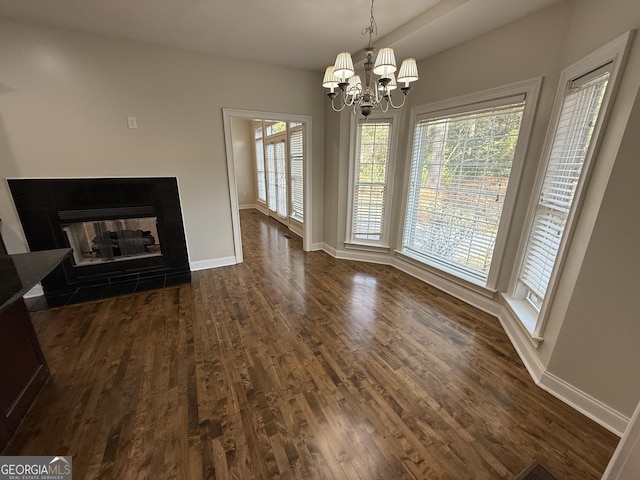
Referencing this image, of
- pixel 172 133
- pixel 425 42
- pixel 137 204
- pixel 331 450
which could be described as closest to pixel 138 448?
pixel 331 450

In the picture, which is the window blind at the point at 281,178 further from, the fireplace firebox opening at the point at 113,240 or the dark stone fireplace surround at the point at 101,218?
the fireplace firebox opening at the point at 113,240

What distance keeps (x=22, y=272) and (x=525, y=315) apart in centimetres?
337

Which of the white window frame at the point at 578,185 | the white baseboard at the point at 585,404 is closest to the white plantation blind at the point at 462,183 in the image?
the white window frame at the point at 578,185

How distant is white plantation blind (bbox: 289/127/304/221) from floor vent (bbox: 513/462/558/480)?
428 centimetres

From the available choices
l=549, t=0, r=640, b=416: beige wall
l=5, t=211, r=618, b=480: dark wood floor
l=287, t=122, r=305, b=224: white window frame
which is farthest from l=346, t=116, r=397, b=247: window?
l=549, t=0, r=640, b=416: beige wall

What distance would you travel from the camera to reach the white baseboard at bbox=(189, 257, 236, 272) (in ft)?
11.8

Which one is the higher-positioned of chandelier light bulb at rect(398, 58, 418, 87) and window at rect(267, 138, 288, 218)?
chandelier light bulb at rect(398, 58, 418, 87)

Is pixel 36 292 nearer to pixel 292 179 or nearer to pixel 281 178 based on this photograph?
pixel 292 179

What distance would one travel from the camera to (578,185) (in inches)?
64.2

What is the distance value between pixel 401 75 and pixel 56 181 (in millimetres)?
3446

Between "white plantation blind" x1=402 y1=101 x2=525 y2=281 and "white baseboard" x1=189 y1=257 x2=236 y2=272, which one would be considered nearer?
"white plantation blind" x1=402 y1=101 x2=525 y2=281

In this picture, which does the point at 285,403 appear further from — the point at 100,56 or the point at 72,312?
the point at 100,56

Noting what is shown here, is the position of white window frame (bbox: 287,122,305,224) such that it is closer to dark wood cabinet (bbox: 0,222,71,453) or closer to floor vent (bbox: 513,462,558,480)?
dark wood cabinet (bbox: 0,222,71,453)

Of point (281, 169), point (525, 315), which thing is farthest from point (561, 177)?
point (281, 169)
